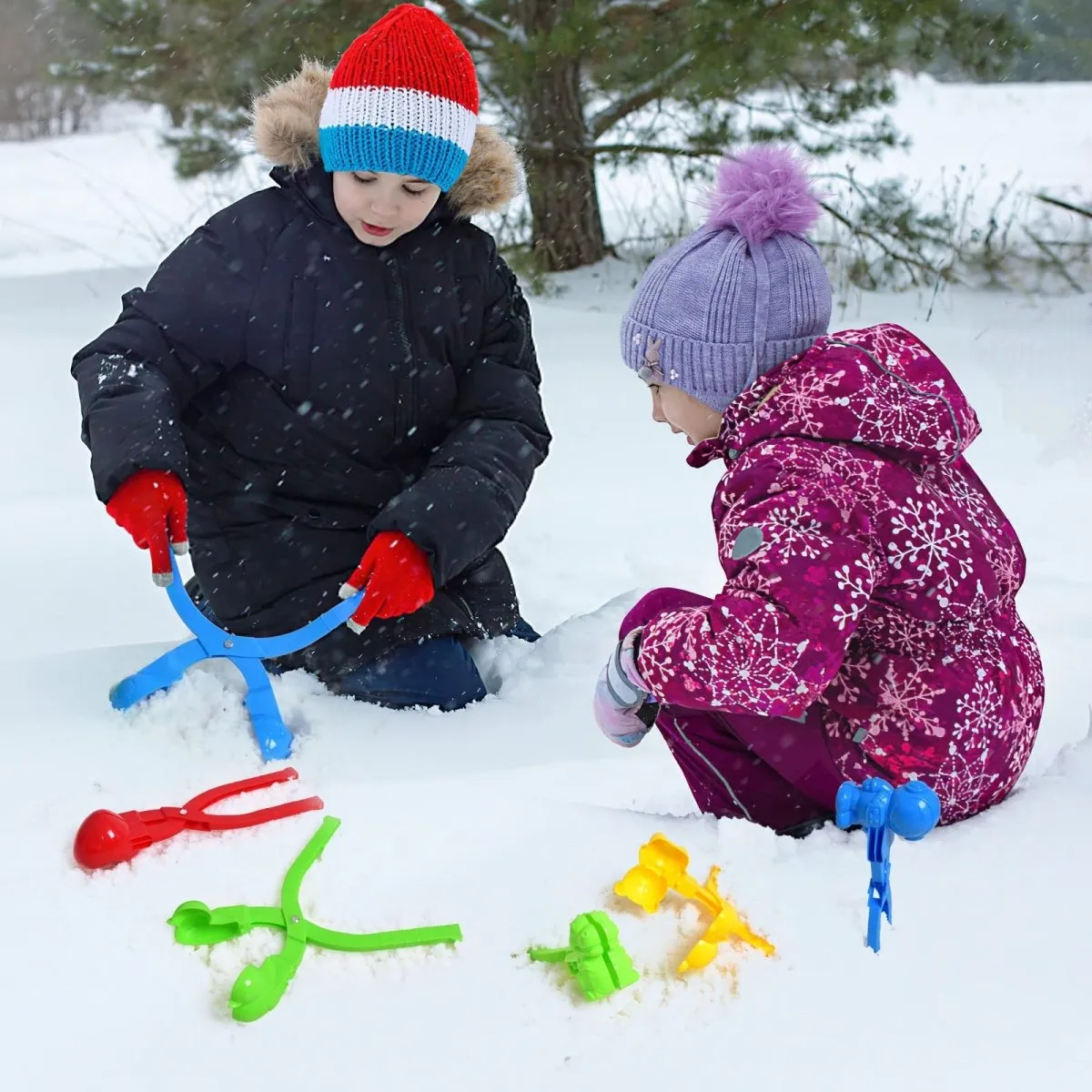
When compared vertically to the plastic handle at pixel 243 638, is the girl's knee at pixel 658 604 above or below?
above

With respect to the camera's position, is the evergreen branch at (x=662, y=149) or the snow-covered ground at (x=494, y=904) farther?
the evergreen branch at (x=662, y=149)

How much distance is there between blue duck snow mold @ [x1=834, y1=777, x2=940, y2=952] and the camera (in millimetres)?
1269

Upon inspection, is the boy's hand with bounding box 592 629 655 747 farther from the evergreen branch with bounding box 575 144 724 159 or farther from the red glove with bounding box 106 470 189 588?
the evergreen branch with bounding box 575 144 724 159

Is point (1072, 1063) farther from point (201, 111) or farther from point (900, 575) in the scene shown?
point (201, 111)

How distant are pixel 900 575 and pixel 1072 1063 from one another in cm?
52

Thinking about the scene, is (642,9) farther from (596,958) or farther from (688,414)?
(596,958)

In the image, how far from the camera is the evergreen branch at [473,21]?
197 inches

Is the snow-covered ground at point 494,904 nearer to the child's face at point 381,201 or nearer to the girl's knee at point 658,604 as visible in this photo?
the girl's knee at point 658,604

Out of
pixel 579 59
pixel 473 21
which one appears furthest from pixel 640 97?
pixel 473 21

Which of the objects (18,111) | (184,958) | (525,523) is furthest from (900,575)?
(18,111)

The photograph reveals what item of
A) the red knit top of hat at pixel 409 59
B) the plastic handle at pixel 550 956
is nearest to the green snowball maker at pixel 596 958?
the plastic handle at pixel 550 956

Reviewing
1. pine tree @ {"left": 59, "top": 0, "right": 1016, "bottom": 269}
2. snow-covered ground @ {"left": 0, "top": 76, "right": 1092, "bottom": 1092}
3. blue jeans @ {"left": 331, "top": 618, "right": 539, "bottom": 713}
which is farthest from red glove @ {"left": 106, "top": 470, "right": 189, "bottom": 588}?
pine tree @ {"left": 59, "top": 0, "right": 1016, "bottom": 269}

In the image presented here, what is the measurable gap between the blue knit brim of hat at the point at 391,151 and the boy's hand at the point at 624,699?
0.86 meters

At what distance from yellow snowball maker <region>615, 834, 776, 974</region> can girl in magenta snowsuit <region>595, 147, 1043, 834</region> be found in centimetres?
18
